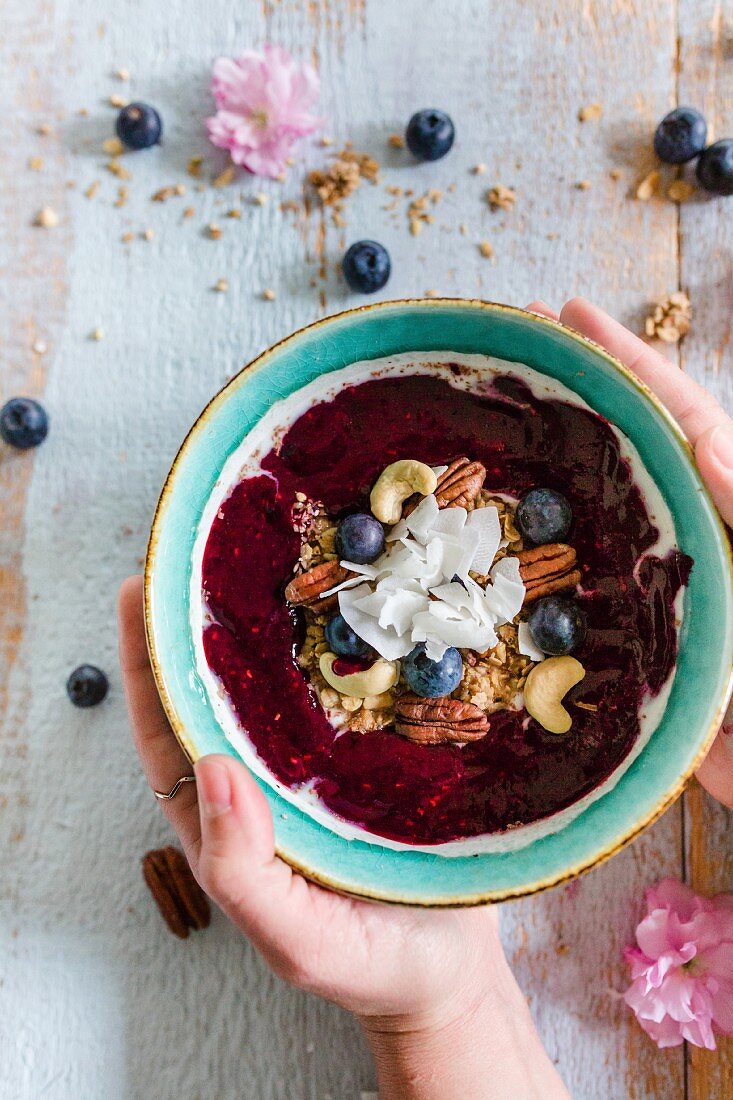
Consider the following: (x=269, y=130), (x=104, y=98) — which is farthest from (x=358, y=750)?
(x=104, y=98)

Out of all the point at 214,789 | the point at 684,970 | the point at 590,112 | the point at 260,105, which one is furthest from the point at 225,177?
the point at 684,970

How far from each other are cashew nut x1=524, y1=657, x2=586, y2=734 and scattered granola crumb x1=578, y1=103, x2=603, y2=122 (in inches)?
27.2

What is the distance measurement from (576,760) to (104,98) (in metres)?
1.00

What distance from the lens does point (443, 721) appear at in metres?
0.97

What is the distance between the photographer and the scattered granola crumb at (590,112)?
3.87 feet

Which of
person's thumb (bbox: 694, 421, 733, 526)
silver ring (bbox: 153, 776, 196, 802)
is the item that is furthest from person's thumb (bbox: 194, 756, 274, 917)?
person's thumb (bbox: 694, 421, 733, 526)

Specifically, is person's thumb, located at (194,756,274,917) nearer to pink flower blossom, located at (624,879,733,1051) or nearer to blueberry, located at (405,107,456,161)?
pink flower blossom, located at (624,879,733,1051)

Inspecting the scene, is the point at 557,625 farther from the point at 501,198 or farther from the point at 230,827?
the point at 501,198

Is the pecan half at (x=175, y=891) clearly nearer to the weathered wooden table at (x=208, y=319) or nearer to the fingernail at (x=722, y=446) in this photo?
the weathered wooden table at (x=208, y=319)

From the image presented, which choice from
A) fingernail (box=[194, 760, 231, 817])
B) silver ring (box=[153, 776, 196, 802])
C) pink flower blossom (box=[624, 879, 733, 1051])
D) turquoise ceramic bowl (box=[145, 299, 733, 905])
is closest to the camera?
fingernail (box=[194, 760, 231, 817])

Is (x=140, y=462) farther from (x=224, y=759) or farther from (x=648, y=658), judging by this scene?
(x=648, y=658)

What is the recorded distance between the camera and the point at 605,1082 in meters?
1.13

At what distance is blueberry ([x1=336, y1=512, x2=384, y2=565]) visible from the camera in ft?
3.20

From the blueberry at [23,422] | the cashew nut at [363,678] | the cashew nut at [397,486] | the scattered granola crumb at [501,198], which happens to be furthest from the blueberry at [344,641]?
the scattered granola crumb at [501,198]
